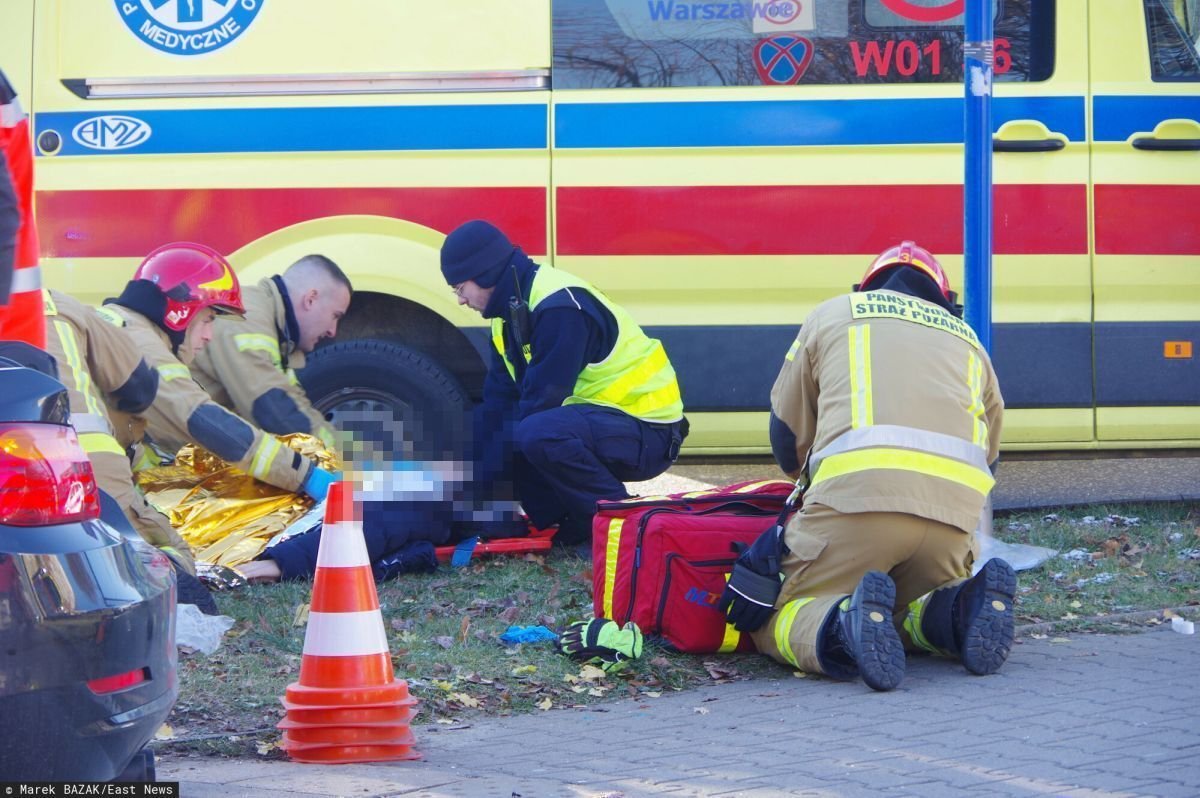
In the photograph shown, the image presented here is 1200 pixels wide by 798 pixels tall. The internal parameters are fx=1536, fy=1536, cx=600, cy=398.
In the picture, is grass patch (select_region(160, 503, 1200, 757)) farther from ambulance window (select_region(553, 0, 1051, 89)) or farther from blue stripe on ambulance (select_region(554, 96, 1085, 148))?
ambulance window (select_region(553, 0, 1051, 89))

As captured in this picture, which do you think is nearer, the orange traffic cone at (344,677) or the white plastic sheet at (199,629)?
the orange traffic cone at (344,677)

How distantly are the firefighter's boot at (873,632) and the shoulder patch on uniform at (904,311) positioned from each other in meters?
0.80

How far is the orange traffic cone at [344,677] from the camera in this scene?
138 inches

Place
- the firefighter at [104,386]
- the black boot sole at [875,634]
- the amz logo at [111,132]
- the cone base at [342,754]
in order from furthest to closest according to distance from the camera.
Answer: the amz logo at [111,132], the firefighter at [104,386], the black boot sole at [875,634], the cone base at [342,754]

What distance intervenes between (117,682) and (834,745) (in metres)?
1.74

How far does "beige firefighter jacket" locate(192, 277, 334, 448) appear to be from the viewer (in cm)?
596

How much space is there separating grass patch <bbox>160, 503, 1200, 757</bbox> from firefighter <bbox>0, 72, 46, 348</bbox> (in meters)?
1.03

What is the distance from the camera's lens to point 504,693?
163 inches

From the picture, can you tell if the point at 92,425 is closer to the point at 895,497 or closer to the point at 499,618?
the point at 499,618

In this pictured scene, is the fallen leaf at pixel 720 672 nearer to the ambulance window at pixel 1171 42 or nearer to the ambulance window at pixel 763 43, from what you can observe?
the ambulance window at pixel 763 43

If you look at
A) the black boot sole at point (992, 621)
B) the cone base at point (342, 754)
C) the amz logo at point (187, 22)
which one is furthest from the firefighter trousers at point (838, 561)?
the amz logo at point (187, 22)

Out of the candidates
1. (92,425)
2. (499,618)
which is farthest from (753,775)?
(92,425)

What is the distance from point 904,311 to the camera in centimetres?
448

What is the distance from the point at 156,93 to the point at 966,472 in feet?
11.1
